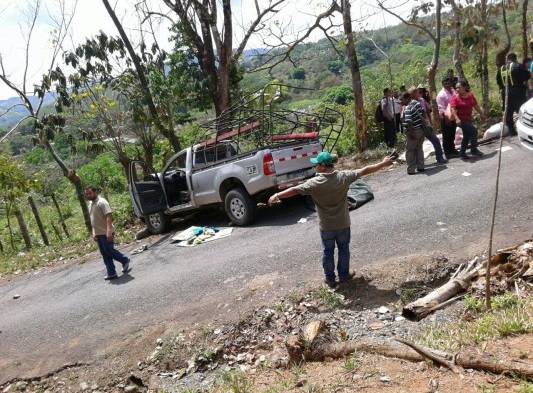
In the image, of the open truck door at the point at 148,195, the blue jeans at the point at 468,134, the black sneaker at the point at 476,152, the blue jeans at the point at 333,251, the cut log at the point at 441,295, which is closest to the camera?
the cut log at the point at 441,295

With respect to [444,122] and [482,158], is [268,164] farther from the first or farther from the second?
[482,158]

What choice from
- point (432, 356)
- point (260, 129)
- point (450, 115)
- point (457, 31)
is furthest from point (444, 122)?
point (432, 356)

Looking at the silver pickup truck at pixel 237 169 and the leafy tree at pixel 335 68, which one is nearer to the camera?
the silver pickup truck at pixel 237 169

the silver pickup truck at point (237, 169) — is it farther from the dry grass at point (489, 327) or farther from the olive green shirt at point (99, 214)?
the dry grass at point (489, 327)

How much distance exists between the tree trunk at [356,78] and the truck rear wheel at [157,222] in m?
5.40

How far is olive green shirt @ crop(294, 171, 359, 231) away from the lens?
5.09 metres

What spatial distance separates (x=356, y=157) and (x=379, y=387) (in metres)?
9.20

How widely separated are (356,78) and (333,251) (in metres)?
7.68

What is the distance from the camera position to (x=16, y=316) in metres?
7.98

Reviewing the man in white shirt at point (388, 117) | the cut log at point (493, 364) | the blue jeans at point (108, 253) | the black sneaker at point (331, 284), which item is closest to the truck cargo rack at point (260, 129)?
the man in white shirt at point (388, 117)

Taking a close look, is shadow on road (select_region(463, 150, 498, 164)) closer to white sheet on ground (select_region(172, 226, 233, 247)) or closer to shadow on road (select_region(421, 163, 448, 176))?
shadow on road (select_region(421, 163, 448, 176))

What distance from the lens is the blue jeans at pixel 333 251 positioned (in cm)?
530

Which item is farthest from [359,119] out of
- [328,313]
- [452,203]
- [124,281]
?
[328,313]

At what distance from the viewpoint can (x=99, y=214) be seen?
7.76 m
